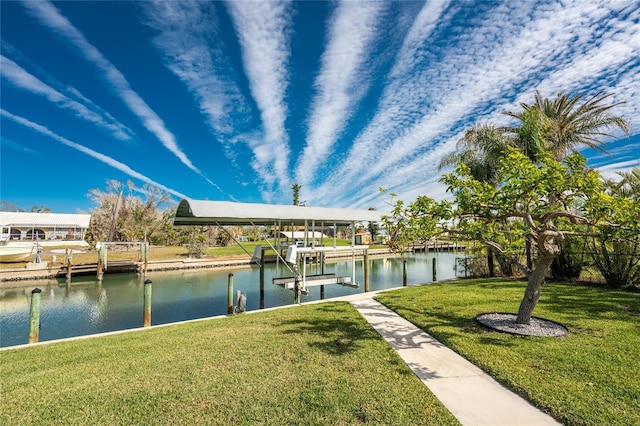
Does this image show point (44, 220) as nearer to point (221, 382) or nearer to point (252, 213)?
point (252, 213)

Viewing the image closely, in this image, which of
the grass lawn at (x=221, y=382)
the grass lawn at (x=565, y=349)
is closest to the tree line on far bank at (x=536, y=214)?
the grass lawn at (x=565, y=349)

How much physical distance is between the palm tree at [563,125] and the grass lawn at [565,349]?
604 cm

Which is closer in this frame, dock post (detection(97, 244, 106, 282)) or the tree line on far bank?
the tree line on far bank

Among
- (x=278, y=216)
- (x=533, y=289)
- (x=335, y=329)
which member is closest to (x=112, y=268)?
(x=278, y=216)

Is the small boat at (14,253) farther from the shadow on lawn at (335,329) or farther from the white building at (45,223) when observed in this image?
the shadow on lawn at (335,329)

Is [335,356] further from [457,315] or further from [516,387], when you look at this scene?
[457,315]

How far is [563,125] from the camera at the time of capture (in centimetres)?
1242

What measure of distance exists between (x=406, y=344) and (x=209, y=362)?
10.3 feet

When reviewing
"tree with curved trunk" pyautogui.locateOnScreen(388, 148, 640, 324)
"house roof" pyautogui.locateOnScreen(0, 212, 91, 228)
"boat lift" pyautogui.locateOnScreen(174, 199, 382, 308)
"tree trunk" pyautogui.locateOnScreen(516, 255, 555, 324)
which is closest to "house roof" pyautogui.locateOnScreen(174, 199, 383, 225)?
"boat lift" pyautogui.locateOnScreen(174, 199, 382, 308)

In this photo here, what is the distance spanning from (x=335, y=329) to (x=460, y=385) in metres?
2.65

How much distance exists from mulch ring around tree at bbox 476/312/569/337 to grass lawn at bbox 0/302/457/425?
2340mm

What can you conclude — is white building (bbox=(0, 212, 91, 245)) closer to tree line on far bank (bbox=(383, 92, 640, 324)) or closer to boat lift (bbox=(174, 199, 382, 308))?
boat lift (bbox=(174, 199, 382, 308))

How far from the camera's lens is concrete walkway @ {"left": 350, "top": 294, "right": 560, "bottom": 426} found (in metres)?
2.92

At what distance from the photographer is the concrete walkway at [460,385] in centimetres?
292
